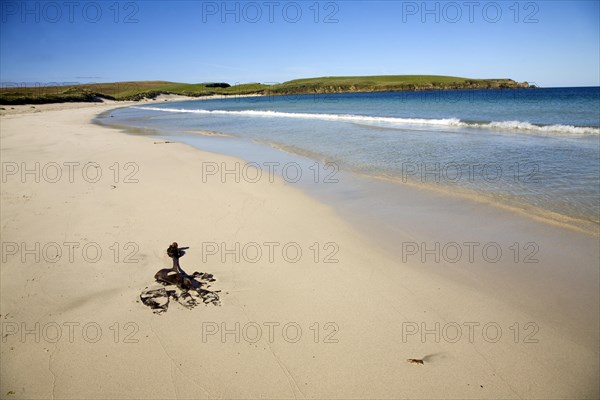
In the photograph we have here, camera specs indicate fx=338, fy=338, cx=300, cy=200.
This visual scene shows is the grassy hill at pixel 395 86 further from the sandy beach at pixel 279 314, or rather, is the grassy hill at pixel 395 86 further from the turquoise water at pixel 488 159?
the sandy beach at pixel 279 314

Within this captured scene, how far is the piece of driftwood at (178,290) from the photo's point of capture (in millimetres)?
3982

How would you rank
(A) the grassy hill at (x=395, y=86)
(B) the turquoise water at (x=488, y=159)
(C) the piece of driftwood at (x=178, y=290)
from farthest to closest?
(A) the grassy hill at (x=395, y=86) → (B) the turquoise water at (x=488, y=159) → (C) the piece of driftwood at (x=178, y=290)

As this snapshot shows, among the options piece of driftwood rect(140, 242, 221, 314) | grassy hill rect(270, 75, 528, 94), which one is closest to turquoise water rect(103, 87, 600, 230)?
piece of driftwood rect(140, 242, 221, 314)

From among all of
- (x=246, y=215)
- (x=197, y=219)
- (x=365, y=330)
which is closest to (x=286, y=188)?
(x=246, y=215)

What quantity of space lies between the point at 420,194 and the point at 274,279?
16.5 ft

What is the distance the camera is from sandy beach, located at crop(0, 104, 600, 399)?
2996 mm

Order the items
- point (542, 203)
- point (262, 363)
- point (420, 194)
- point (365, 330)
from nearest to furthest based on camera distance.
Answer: point (262, 363) < point (365, 330) < point (542, 203) < point (420, 194)

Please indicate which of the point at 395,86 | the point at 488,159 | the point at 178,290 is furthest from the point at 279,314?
the point at 395,86

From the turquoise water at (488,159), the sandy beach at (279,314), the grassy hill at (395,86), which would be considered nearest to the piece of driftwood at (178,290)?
the sandy beach at (279,314)

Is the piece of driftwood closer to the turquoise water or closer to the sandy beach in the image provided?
the sandy beach

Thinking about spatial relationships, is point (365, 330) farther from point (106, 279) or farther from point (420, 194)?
point (420, 194)

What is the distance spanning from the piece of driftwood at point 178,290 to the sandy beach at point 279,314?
10 centimetres

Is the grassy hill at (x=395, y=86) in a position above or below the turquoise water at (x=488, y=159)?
above

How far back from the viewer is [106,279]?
4480 mm
